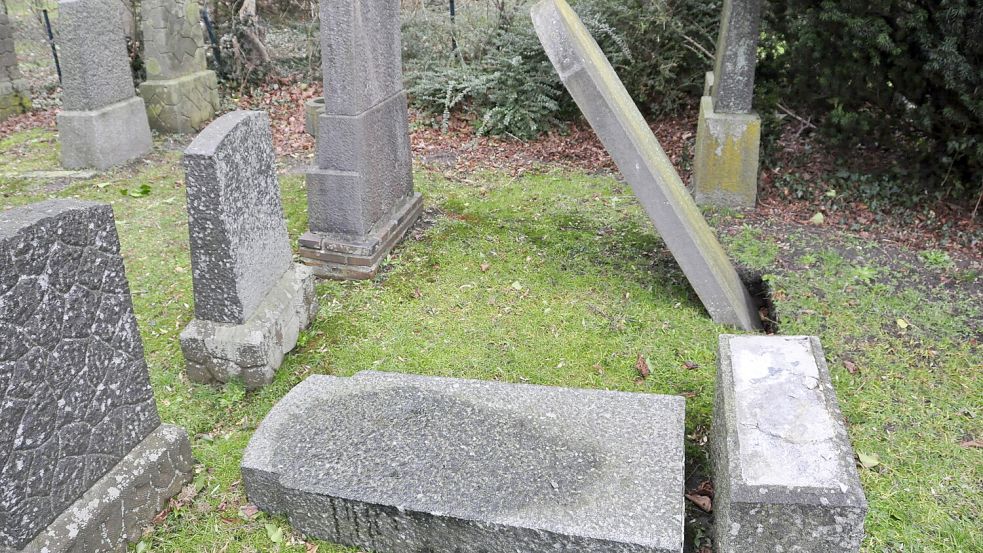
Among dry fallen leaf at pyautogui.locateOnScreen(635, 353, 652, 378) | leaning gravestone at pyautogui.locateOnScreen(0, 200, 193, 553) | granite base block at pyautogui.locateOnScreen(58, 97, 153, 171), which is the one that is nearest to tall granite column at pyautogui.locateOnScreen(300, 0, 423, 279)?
dry fallen leaf at pyautogui.locateOnScreen(635, 353, 652, 378)

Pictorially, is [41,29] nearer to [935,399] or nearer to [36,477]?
[36,477]

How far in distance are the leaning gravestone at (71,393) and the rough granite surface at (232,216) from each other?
783 mm

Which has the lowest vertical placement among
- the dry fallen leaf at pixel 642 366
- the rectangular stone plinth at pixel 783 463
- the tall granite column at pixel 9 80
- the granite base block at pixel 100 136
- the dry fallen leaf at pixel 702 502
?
the dry fallen leaf at pixel 702 502

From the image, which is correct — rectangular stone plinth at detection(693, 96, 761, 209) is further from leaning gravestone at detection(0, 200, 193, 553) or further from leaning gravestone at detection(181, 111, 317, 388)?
leaning gravestone at detection(0, 200, 193, 553)

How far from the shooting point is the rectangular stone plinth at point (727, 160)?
19.8ft

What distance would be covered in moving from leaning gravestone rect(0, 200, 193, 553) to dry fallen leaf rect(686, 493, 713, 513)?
231 centimetres

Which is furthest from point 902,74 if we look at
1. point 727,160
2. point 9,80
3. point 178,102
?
point 9,80

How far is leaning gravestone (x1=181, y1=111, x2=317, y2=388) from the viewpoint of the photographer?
11.5ft

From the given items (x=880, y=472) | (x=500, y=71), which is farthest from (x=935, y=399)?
A: (x=500, y=71)

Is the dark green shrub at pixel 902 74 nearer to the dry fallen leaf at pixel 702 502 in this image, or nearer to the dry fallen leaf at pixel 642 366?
the dry fallen leaf at pixel 642 366

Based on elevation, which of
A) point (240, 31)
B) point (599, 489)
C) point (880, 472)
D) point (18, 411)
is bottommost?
point (880, 472)

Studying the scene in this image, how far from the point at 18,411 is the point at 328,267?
2911 millimetres

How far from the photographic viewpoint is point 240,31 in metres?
9.97

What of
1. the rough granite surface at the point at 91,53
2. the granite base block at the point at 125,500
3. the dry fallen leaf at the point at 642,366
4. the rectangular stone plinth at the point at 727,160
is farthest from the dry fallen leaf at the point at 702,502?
the rough granite surface at the point at 91,53
